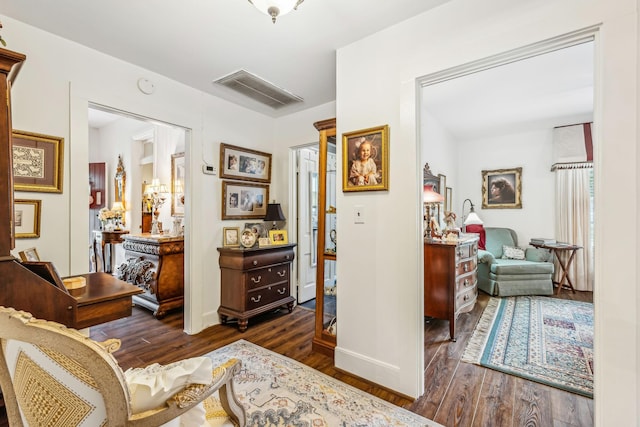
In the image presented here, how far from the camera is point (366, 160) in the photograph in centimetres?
211

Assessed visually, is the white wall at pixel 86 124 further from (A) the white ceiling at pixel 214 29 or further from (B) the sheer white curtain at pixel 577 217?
(B) the sheer white curtain at pixel 577 217

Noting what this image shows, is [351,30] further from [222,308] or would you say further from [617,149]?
[222,308]

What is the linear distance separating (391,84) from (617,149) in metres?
1.29

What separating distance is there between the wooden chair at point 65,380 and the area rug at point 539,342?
2508 mm

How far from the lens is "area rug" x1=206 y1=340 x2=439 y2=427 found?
1.69 metres

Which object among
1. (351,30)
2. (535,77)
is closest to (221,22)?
(351,30)

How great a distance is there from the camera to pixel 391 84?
2.01 m

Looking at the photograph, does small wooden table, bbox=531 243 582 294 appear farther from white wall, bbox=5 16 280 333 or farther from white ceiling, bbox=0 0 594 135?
white wall, bbox=5 16 280 333

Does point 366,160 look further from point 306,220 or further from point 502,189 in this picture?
point 502,189

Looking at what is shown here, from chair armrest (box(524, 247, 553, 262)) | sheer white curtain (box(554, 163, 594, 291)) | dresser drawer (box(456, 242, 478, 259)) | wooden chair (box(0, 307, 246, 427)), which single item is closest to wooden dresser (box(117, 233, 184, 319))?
wooden chair (box(0, 307, 246, 427))

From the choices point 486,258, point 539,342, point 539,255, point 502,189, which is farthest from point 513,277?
point 502,189

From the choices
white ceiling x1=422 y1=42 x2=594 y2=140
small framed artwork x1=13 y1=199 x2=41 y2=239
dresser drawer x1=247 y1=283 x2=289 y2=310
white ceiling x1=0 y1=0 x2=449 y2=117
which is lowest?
dresser drawer x1=247 y1=283 x2=289 y2=310

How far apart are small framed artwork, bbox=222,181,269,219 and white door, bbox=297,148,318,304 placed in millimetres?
506

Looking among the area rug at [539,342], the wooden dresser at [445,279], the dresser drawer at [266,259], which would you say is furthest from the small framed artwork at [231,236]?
the area rug at [539,342]
